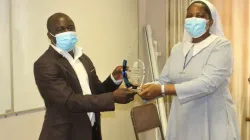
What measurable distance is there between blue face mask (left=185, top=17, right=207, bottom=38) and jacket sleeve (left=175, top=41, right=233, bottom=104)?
0.16 metres

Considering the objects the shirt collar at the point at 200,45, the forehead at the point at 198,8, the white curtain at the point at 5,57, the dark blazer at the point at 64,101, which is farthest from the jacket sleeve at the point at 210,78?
the white curtain at the point at 5,57

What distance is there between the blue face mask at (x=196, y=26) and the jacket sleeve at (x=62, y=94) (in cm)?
70

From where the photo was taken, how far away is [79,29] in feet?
9.44

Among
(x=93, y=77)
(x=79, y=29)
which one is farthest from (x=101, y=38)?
(x=93, y=77)

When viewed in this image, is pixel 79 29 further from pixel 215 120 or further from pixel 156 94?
pixel 215 120

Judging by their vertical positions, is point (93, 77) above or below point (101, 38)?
below

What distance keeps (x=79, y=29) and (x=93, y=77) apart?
2.97 feet

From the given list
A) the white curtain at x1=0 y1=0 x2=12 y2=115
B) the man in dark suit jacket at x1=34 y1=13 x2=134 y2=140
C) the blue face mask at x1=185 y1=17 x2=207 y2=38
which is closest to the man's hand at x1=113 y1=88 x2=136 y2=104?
the man in dark suit jacket at x1=34 y1=13 x2=134 y2=140

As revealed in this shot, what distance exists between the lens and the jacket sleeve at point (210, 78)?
6.30 feet

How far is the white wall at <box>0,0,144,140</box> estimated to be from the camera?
2441 millimetres

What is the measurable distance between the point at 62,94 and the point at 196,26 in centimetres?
92

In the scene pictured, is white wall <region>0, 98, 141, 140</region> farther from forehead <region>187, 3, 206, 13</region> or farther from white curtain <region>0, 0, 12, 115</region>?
forehead <region>187, 3, 206, 13</region>

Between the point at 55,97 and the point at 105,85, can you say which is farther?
the point at 105,85

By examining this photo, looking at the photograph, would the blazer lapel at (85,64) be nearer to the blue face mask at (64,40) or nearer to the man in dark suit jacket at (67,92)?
the man in dark suit jacket at (67,92)
